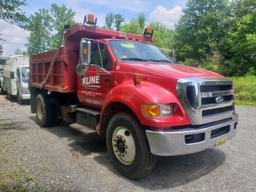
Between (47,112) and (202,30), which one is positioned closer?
(47,112)

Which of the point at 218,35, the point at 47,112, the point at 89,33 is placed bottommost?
the point at 47,112

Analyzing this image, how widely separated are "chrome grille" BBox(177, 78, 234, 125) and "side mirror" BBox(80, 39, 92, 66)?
2.07 meters

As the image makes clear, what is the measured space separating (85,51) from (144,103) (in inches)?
80.5

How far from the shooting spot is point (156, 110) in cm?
380

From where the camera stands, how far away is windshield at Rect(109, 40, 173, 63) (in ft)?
17.2

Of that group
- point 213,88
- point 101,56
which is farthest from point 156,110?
point 101,56

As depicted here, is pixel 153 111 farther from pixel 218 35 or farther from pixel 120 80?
pixel 218 35

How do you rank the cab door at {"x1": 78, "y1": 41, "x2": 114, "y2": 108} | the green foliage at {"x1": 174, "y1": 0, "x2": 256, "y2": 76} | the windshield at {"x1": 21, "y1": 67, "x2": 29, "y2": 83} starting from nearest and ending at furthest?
the cab door at {"x1": 78, "y1": 41, "x2": 114, "y2": 108}, the windshield at {"x1": 21, "y1": 67, "x2": 29, "y2": 83}, the green foliage at {"x1": 174, "y1": 0, "x2": 256, "y2": 76}

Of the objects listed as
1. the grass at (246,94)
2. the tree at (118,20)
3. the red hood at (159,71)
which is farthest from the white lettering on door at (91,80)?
the tree at (118,20)

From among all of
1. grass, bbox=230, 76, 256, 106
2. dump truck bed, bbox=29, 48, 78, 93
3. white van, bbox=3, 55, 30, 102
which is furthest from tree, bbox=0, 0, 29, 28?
grass, bbox=230, 76, 256, 106

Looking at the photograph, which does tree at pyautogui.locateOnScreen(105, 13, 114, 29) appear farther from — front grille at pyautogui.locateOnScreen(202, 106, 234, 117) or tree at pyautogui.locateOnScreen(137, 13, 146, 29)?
front grille at pyautogui.locateOnScreen(202, 106, 234, 117)

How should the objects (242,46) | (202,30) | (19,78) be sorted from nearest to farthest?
(19,78)
(242,46)
(202,30)

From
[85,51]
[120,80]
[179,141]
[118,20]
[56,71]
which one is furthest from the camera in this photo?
[118,20]

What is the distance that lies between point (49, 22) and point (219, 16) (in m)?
33.8
